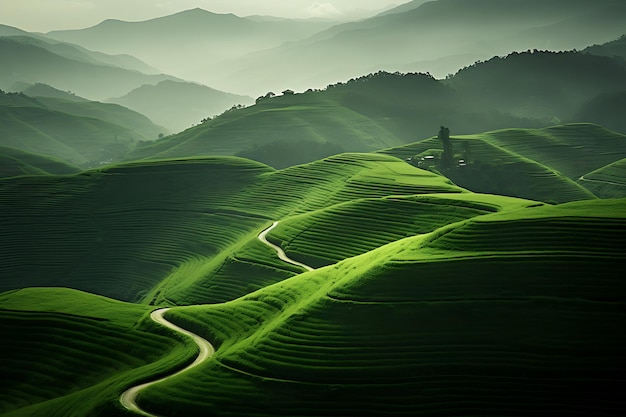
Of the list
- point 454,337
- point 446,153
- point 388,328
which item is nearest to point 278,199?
point 446,153

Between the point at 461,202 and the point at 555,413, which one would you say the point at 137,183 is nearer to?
the point at 461,202

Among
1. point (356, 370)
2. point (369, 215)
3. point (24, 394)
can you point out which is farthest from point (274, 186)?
point (356, 370)

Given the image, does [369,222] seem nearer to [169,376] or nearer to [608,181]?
[169,376]

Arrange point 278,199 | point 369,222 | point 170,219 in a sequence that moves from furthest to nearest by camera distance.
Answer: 1. point 170,219
2. point 278,199
3. point 369,222

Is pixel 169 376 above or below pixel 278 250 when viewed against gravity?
below

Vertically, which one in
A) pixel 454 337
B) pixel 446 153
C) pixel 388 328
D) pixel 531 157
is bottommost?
pixel 454 337

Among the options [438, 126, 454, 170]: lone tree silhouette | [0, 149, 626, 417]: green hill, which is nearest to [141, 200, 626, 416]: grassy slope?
[0, 149, 626, 417]: green hill

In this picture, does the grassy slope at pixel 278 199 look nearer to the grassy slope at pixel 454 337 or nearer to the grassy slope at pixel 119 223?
the grassy slope at pixel 119 223

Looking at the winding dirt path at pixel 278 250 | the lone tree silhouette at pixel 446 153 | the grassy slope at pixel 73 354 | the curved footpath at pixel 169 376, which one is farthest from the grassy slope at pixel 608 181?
the grassy slope at pixel 73 354
